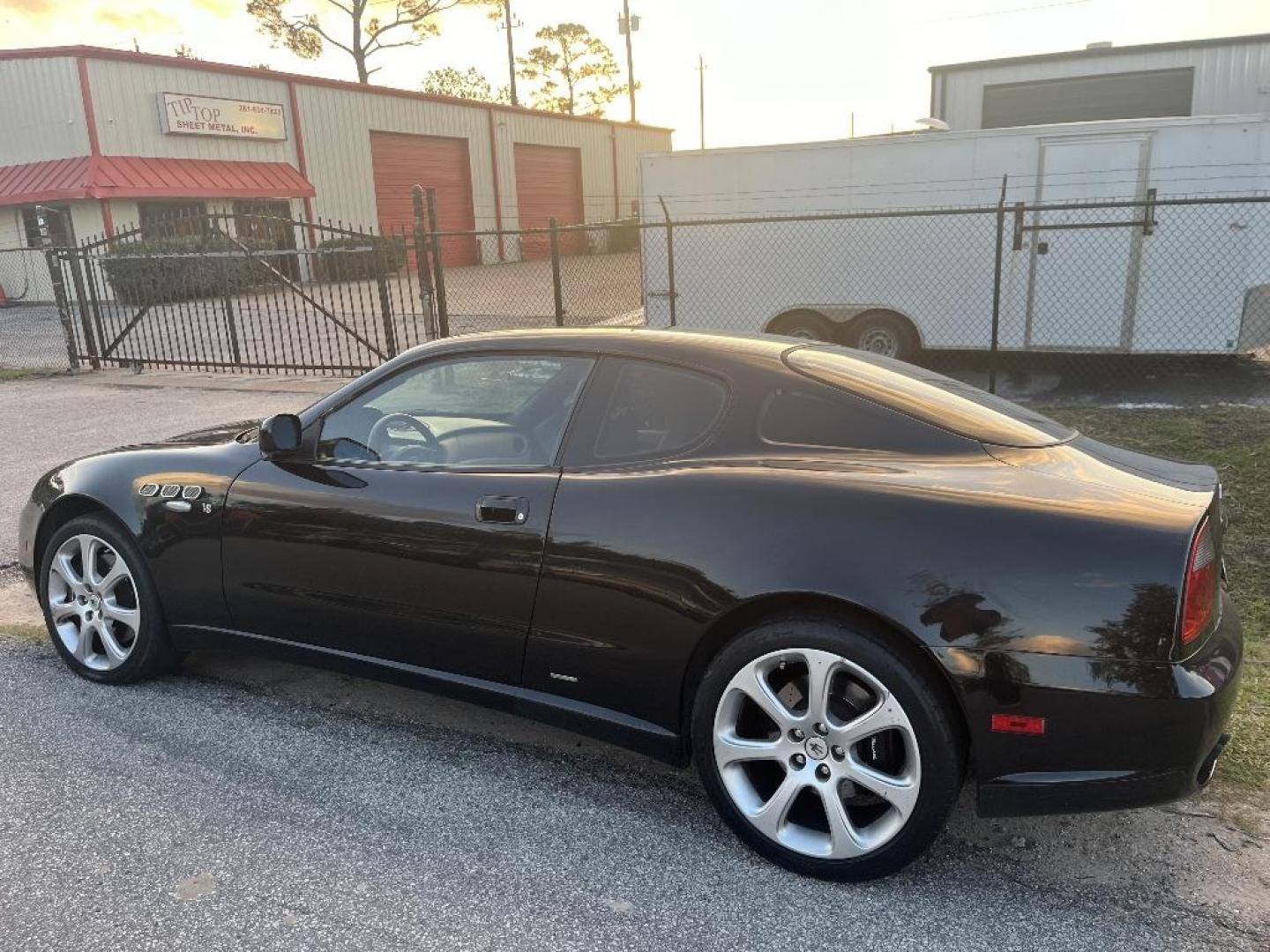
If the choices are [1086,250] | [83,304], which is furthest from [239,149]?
[1086,250]

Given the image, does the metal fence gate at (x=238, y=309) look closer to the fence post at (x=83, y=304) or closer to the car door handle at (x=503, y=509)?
the fence post at (x=83, y=304)

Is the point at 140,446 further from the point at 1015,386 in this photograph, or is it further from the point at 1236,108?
the point at 1236,108

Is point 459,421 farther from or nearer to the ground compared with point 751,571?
farther from the ground

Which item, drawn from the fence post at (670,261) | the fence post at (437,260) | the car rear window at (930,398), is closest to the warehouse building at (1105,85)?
the fence post at (670,261)

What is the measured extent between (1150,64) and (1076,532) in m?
15.5

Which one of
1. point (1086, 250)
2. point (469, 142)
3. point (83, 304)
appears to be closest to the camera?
point (1086, 250)

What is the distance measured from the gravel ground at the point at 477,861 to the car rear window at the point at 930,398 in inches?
45.4

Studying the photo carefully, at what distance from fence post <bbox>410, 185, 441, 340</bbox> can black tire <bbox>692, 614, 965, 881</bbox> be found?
8.00 metres

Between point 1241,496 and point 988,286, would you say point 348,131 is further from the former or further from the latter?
point 1241,496

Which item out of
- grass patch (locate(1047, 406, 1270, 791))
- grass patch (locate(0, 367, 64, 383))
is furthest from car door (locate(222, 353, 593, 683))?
grass patch (locate(0, 367, 64, 383))

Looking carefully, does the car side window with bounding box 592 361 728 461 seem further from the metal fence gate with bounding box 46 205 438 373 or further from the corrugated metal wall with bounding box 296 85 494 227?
the corrugated metal wall with bounding box 296 85 494 227

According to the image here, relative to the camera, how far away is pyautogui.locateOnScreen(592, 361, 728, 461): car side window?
2.88 metres

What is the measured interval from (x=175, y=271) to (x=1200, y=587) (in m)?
16.4

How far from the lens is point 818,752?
2553mm
